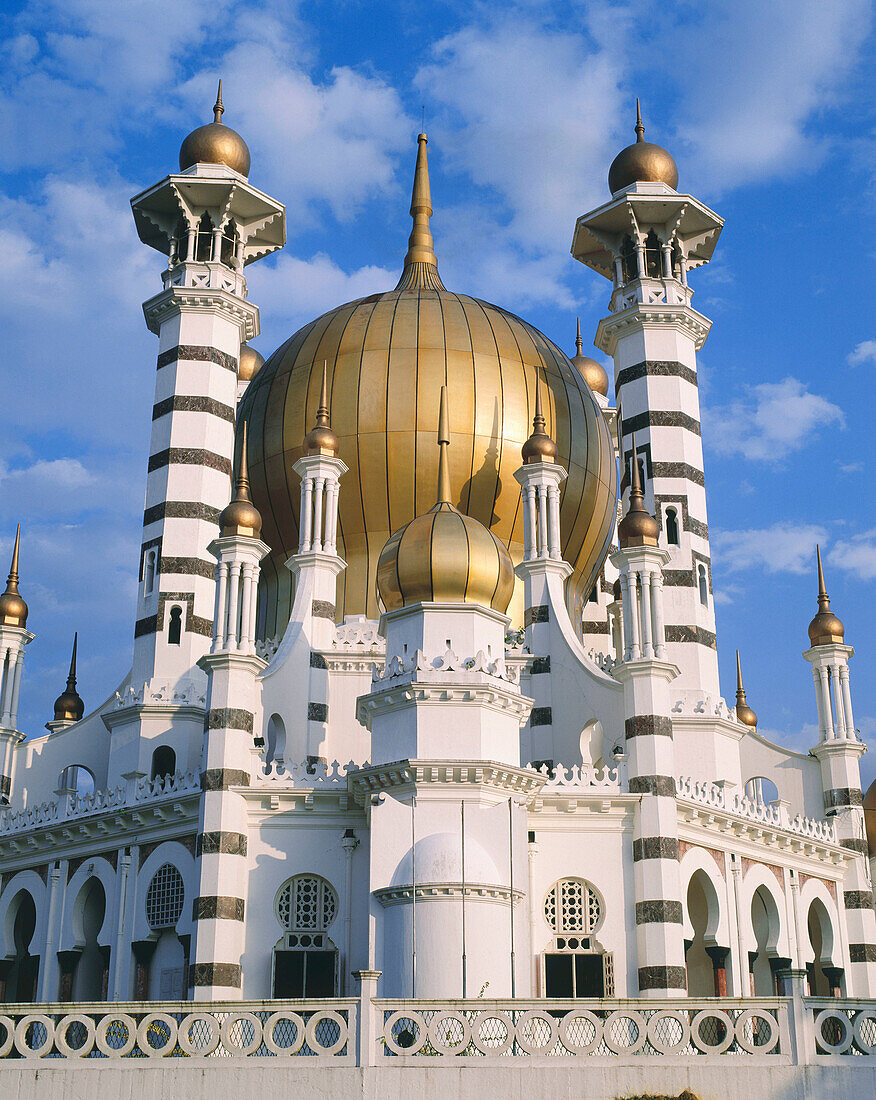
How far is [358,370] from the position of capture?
30.0 metres

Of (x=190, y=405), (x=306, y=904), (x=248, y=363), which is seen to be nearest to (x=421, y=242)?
(x=248, y=363)

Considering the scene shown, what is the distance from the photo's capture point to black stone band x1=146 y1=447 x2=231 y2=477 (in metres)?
29.2

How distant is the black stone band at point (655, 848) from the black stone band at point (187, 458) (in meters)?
12.6

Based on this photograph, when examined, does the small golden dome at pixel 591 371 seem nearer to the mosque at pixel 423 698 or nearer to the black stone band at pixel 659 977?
the mosque at pixel 423 698

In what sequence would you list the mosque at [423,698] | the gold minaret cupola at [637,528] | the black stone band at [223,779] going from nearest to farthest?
the mosque at [423,698], the black stone band at [223,779], the gold minaret cupola at [637,528]

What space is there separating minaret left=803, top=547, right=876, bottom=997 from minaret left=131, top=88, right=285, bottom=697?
1326 cm

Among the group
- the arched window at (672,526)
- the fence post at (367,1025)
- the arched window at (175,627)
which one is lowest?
the fence post at (367,1025)

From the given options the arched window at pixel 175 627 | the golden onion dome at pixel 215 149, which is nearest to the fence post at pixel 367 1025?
the arched window at pixel 175 627

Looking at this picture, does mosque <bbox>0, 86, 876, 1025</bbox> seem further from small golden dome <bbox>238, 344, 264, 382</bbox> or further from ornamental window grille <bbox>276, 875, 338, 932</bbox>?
small golden dome <bbox>238, 344, 264, 382</bbox>

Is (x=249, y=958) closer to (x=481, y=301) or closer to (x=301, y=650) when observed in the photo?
(x=301, y=650)

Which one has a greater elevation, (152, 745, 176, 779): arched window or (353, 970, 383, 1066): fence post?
(152, 745, 176, 779): arched window

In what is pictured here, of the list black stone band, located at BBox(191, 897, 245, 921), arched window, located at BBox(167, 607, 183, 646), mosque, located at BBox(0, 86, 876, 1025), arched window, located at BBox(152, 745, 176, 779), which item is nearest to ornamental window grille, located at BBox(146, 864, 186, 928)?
mosque, located at BBox(0, 86, 876, 1025)

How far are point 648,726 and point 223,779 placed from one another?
7.14m

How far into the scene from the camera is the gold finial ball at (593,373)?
39.6m
